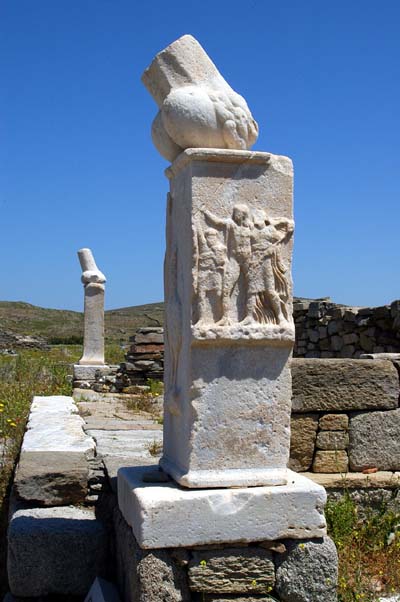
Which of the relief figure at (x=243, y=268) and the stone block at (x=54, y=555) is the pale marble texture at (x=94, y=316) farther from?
the relief figure at (x=243, y=268)

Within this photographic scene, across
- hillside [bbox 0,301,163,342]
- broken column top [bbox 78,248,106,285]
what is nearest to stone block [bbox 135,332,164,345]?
broken column top [bbox 78,248,106,285]

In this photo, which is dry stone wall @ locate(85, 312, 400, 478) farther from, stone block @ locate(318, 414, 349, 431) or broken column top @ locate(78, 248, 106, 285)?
broken column top @ locate(78, 248, 106, 285)

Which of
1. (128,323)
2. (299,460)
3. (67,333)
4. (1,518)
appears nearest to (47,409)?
(1,518)

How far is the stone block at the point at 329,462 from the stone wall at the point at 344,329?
413 centimetres

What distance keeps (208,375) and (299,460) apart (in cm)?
185

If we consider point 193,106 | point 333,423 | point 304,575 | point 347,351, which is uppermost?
point 193,106

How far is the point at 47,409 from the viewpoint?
785 cm

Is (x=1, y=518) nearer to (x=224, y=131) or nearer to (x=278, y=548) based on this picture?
(x=278, y=548)

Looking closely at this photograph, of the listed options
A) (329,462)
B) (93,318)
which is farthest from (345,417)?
(93,318)

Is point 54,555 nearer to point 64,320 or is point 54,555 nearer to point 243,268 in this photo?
point 243,268

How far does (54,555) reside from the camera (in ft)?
13.0

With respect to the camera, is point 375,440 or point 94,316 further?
point 94,316

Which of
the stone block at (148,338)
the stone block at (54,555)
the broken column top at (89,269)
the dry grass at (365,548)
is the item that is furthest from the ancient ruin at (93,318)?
the stone block at (54,555)

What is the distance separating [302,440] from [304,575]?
164cm
